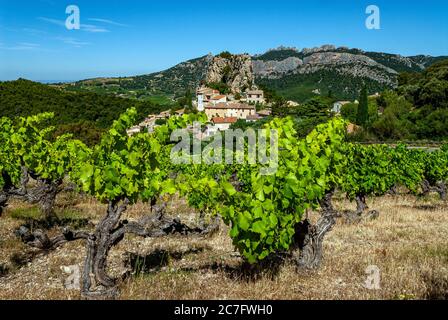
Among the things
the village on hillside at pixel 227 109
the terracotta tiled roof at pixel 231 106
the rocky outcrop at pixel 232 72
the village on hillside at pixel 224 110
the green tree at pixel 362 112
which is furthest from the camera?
the rocky outcrop at pixel 232 72

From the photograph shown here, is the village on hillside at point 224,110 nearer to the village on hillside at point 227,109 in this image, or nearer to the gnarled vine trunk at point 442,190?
the village on hillside at point 227,109

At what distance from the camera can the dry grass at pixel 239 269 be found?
216 inches

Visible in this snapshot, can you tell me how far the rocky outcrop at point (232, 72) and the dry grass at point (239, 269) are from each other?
123444 millimetres

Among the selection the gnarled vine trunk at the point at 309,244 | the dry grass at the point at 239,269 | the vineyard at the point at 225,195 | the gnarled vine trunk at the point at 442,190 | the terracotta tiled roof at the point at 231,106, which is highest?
the terracotta tiled roof at the point at 231,106

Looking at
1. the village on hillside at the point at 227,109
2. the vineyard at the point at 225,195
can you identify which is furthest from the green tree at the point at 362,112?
the vineyard at the point at 225,195

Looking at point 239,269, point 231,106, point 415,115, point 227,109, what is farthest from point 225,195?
point 227,109

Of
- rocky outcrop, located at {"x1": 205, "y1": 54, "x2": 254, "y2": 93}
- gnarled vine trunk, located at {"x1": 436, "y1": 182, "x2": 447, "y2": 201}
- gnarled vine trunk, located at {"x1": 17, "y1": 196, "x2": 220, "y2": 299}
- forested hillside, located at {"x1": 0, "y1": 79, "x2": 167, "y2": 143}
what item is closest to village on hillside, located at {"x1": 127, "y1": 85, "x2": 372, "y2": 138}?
forested hillside, located at {"x1": 0, "y1": 79, "x2": 167, "y2": 143}

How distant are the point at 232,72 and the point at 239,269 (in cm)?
13098

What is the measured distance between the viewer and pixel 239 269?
6.63 m

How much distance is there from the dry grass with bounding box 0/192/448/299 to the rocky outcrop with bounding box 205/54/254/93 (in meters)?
123
